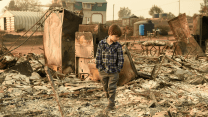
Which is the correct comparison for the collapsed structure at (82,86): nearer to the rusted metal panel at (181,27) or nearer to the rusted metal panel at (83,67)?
the rusted metal panel at (83,67)

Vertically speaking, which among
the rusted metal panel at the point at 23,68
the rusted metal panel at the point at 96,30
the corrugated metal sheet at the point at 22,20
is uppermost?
the corrugated metal sheet at the point at 22,20

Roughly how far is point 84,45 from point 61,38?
1.18 meters

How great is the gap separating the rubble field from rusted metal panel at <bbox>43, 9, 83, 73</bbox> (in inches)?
36.0

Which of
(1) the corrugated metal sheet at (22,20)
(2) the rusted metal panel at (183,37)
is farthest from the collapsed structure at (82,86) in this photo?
(1) the corrugated metal sheet at (22,20)

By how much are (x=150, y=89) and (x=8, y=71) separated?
4.33 meters

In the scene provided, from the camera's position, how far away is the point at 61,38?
7.89m

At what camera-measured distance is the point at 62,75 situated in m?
7.46

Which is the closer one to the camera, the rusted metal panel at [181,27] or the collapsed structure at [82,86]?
the collapsed structure at [82,86]

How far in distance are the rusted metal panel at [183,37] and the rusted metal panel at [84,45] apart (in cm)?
682

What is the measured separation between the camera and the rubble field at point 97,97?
437 cm

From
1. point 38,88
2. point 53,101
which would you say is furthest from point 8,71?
point 53,101

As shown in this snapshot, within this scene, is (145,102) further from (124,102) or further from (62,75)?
(62,75)

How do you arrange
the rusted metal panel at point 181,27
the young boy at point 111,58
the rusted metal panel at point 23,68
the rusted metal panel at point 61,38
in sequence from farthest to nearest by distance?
the rusted metal panel at point 181,27 → the rusted metal panel at point 61,38 → the rusted metal panel at point 23,68 → the young boy at point 111,58

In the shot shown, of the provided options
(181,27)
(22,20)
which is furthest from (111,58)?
(22,20)
